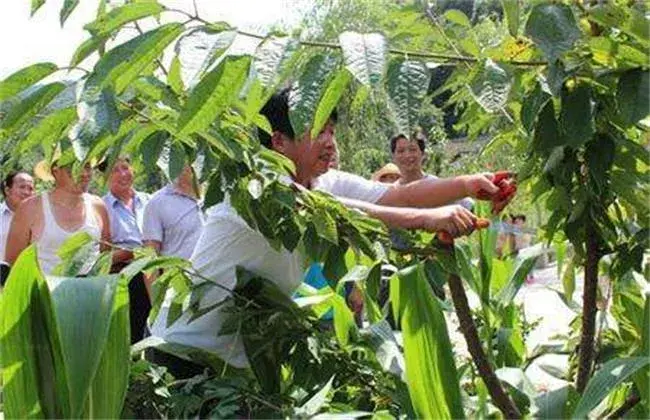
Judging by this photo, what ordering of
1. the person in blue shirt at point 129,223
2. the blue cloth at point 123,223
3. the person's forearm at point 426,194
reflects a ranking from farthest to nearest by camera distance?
1. the blue cloth at point 123,223
2. the person in blue shirt at point 129,223
3. the person's forearm at point 426,194

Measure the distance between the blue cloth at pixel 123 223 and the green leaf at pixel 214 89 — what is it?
269 cm

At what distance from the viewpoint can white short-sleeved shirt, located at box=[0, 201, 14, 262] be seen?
3.41 m

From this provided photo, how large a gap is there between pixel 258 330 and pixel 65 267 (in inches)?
12.7

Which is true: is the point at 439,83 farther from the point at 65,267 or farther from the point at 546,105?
the point at 65,267

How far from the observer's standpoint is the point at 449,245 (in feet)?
4.68

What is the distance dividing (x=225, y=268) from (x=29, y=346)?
2.25 feet

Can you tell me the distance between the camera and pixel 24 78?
3.33 feet

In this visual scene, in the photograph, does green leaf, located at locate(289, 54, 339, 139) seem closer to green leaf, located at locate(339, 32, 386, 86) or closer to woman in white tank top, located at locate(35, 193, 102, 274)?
green leaf, located at locate(339, 32, 386, 86)

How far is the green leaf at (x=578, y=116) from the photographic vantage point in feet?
3.35

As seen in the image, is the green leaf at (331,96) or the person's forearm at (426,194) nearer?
the green leaf at (331,96)

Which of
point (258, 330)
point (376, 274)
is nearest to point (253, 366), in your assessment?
point (258, 330)

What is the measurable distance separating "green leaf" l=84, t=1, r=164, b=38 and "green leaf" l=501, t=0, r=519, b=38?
34 cm

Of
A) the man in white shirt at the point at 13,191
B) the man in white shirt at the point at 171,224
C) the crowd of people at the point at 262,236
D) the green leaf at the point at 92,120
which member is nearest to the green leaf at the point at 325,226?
the crowd of people at the point at 262,236

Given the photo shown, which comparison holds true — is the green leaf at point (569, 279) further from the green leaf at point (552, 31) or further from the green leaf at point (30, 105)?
the green leaf at point (30, 105)
